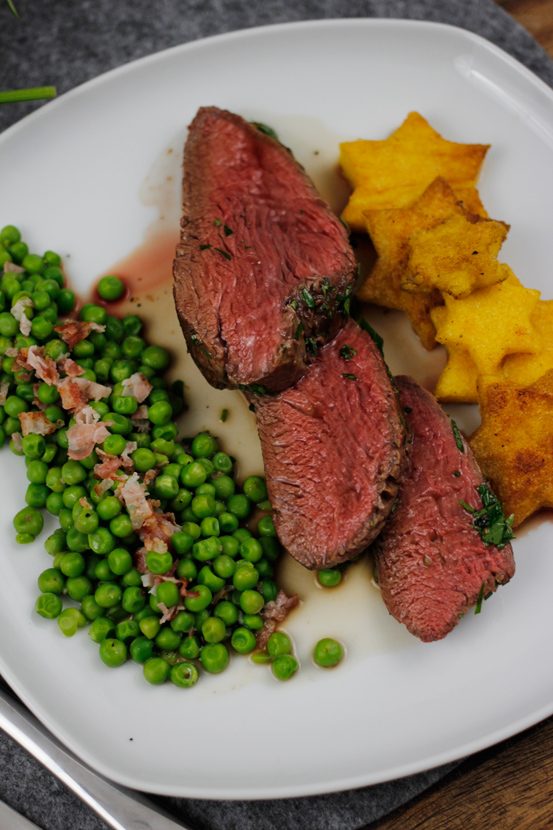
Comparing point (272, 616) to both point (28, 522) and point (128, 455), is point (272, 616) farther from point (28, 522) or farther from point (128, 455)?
point (28, 522)

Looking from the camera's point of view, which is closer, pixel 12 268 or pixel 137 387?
pixel 137 387

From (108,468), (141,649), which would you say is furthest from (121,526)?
(141,649)

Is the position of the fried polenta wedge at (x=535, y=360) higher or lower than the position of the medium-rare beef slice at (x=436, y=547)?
higher

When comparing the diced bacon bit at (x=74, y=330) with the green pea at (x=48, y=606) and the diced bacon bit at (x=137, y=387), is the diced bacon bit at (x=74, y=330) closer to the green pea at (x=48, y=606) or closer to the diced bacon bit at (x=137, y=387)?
the diced bacon bit at (x=137, y=387)

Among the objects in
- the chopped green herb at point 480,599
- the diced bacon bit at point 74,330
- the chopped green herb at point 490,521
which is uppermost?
the chopped green herb at point 490,521

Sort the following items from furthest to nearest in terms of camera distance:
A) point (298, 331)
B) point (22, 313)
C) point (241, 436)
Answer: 1. point (241, 436)
2. point (22, 313)
3. point (298, 331)

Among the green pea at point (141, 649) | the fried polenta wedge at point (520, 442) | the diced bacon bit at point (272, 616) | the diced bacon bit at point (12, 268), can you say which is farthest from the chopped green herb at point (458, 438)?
the diced bacon bit at point (12, 268)

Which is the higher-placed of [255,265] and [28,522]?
[255,265]
